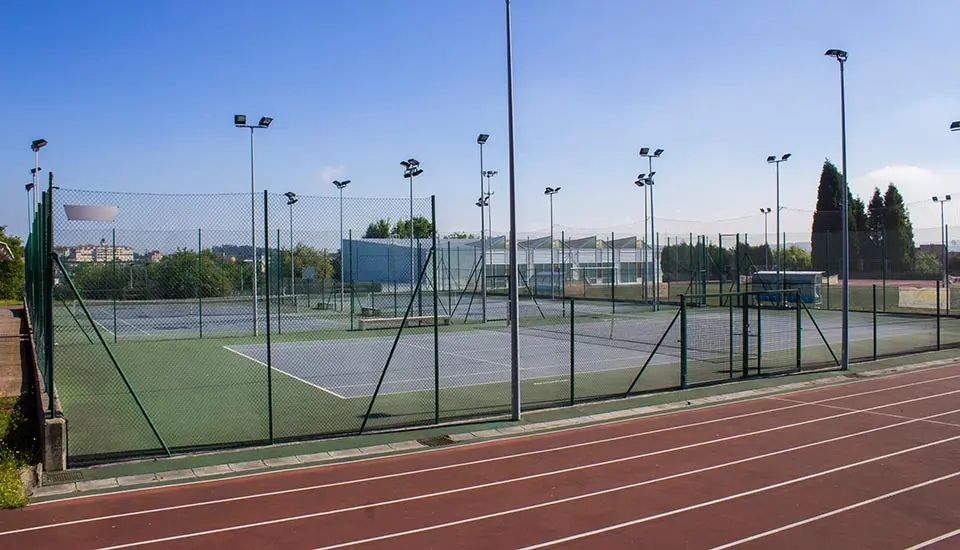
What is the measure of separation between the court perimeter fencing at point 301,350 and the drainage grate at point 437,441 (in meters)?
0.88

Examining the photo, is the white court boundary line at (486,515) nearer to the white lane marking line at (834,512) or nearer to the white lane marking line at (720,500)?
the white lane marking line at (720,500)

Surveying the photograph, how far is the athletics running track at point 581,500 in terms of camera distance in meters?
6.95

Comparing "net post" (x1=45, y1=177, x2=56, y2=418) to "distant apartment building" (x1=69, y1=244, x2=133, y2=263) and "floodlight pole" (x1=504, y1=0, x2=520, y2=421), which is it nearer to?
"distant apartment building" (x1=69, y1=244, x2=133, y2=263)

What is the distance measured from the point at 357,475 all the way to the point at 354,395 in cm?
537

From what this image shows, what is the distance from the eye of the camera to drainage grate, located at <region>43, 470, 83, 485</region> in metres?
8.61

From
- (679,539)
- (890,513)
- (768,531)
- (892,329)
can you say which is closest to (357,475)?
(679,539)

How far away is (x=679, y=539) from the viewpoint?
6926 millimetres

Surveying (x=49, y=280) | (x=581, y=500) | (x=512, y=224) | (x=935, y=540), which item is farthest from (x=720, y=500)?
(x=49, y=280)

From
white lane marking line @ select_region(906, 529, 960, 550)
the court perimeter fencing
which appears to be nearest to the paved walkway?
the court perimeter fencing

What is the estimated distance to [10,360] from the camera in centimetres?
1848

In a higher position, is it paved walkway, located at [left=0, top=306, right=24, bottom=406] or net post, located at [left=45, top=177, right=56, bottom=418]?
net post, located at [left=45, top=177, right=56, bottom=418]

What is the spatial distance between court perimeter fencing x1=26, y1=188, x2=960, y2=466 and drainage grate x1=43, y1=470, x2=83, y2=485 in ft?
1.42

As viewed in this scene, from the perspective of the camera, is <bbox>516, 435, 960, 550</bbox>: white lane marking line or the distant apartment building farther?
the distant apartment building

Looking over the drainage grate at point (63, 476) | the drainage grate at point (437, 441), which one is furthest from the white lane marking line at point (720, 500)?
the drainage grate at point (63, 476)
